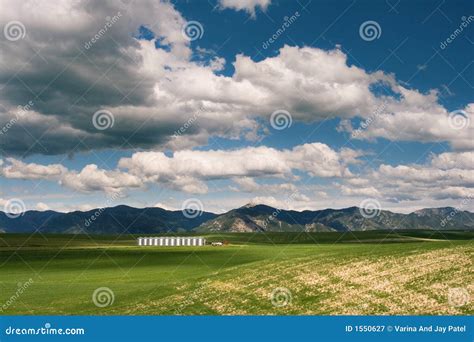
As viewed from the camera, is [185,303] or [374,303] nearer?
[374,303]

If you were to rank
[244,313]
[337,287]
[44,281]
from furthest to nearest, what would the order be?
[44,281]
[337,287]
[244,313]

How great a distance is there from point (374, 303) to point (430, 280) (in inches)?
270

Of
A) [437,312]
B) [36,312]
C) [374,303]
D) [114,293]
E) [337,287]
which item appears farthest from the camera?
[114,293]

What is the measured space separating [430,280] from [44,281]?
6007cm

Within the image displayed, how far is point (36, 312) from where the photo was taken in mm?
42500

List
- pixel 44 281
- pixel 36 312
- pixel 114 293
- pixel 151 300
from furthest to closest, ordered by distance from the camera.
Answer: pixel 44 281
pixel 114 293
pixel 151 300
pixel 36 312

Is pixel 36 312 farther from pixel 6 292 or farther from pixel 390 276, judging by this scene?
pixel 390 276

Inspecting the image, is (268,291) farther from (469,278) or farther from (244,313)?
(469,278)

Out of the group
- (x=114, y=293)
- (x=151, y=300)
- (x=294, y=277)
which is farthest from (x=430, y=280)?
(x=114, y=293)

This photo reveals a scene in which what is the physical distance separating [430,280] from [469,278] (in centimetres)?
302

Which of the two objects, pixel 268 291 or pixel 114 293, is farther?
pixel 114 293

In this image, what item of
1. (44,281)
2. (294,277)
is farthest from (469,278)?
(44,281)

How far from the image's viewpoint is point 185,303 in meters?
42.2

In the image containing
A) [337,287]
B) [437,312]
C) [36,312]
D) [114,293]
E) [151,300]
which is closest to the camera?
[437,312]
